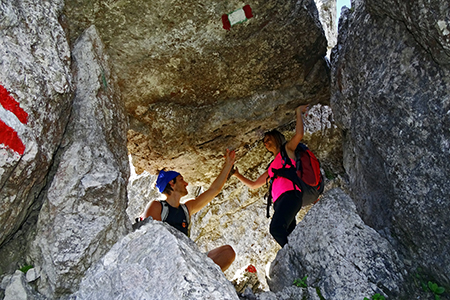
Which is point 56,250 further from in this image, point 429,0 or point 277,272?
point 429,0

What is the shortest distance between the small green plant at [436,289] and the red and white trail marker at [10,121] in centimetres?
518

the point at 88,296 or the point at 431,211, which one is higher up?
→ the point at 88,296

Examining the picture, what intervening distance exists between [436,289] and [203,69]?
500 centimetres

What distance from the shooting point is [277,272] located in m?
6.19

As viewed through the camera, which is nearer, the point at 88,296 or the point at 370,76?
the point at 88,296

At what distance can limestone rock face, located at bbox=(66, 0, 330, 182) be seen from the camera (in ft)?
19.4

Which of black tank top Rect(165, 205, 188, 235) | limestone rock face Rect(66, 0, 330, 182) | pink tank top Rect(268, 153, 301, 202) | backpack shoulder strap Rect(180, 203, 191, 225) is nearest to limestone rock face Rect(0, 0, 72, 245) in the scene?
limestone rock face Rect(66, 0, 330, 182)

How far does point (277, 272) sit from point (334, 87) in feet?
11.4

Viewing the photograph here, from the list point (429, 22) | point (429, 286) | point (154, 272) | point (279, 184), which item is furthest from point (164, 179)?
point (429, 22)

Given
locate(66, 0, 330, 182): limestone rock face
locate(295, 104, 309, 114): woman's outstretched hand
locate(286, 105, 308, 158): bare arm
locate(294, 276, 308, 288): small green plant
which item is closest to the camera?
locate(294, 276, 308, 288): small green plant

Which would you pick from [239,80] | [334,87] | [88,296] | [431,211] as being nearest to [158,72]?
[239,80]

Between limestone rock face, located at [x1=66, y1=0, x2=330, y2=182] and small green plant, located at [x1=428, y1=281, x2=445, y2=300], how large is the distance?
417 cm

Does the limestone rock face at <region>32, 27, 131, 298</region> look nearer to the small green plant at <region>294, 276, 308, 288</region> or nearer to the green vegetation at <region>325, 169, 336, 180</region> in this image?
the small green plant at <region>294, 276, 308, 288</region>

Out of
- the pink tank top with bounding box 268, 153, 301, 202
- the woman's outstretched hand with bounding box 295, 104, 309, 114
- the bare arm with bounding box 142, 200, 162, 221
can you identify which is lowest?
the pink tank top with bounding box 268, 153, 301, 202
